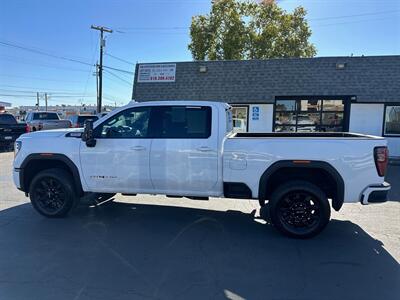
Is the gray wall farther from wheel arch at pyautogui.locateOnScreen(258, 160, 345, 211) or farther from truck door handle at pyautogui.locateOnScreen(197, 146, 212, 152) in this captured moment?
truck door handle at pyautogui.locateOnScreen(197, 146, 212, 152)

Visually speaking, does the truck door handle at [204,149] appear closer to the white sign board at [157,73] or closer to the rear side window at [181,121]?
the rear side window at [181,121]

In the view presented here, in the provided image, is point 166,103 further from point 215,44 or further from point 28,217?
point 215,44

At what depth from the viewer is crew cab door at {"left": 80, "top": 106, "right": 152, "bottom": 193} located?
548 cm

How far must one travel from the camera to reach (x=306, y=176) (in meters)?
5.21

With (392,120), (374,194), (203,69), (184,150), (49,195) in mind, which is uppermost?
(203,69)

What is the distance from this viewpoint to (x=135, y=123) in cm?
562

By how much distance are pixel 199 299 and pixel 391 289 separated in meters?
2.06

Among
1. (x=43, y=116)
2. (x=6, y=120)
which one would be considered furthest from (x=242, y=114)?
(x=43, y=116)

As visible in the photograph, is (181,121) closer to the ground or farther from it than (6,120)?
farther from it

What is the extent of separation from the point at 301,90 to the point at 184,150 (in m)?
11.0

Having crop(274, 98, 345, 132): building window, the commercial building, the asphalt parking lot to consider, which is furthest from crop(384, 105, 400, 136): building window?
the asphalt parking lot

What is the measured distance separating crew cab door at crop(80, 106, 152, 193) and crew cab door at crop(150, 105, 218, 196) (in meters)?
0.17

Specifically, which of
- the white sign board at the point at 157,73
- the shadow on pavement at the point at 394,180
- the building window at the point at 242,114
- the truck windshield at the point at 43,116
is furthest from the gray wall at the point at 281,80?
the truck windshield at the point at 43,116

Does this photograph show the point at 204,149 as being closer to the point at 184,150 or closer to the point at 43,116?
the point at 184,150
